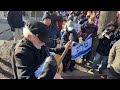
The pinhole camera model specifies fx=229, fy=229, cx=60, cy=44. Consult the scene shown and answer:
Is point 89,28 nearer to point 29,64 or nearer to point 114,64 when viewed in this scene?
point 114,64

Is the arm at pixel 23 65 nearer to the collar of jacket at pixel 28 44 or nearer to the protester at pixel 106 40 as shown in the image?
the collar of jacket at pixel 28 44

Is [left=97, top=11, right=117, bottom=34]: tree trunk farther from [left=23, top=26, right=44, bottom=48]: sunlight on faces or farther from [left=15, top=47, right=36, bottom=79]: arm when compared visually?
[left=15, top=47, right=36, bottom=79]: arm

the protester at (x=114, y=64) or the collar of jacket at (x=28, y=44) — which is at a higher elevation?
the collar of jacket at (x=28, y=44)

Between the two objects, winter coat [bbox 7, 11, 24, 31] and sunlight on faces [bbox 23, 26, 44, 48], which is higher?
sunlight on faces [bbox 23, 26, 44, 48]

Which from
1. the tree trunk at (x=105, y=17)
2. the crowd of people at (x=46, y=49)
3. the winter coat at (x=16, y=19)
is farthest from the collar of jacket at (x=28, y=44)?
the tree trunk at (x=105, y=17)

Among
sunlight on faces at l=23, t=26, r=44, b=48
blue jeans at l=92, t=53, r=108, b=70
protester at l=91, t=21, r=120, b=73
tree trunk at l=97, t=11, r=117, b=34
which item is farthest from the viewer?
tree trunk at l=97, t=11, r=117, b=34

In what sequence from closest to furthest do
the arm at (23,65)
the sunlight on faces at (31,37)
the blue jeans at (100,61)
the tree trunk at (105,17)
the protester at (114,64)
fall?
the arm at (23,65), the sunlight on faces at (31,37), the protester at (114,64), the blue jeans at (100,61), the tree trunk at (105,17)

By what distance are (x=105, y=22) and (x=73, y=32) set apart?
Answer: 1196mm

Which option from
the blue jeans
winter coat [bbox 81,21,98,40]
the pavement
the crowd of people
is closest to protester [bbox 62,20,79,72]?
the crowd of people

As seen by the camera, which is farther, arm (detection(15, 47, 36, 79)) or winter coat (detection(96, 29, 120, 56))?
winter coat (detection(96, 29, 120, 56))

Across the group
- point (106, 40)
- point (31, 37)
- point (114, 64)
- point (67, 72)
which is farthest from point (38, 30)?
point (67, 72)
